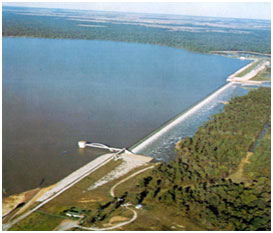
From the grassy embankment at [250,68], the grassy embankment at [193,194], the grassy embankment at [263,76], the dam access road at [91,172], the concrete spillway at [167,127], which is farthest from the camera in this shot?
the grassy embankment at [250,68]

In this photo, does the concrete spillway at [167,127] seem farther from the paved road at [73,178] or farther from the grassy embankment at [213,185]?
the paved road at [73,178]

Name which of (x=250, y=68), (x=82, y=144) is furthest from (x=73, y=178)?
(x=250, y=68)

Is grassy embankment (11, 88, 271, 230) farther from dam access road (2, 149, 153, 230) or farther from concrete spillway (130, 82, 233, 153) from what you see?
concrete spillway (130, 82, 233, 153)

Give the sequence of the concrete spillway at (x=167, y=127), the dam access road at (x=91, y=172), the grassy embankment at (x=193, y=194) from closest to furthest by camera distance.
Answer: the grassy embankment at (x=193, y=194)
the dam access road at (x=91, y=172)
the concrete spillway at (x=167, y=127)

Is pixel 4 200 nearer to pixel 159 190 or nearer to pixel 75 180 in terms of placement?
pixel 75 180

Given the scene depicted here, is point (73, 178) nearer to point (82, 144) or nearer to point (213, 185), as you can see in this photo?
point (82, 144)

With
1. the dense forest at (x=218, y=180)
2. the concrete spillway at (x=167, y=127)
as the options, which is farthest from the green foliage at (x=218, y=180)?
the concrete spillway at (x=167, y=127)

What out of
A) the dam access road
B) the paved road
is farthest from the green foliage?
the paved road
